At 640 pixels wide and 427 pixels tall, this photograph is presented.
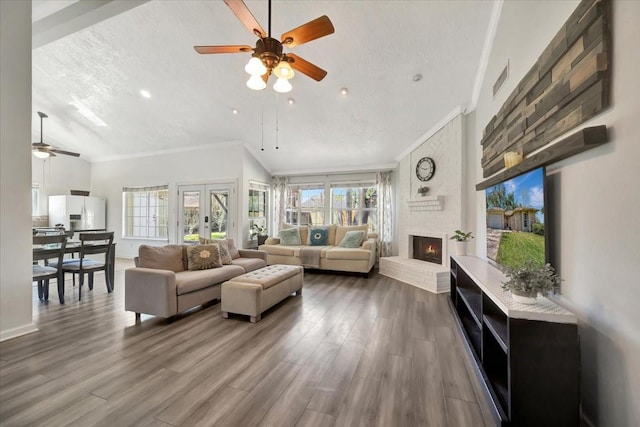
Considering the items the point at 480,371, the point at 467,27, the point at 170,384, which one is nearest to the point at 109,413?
the point at 170,384

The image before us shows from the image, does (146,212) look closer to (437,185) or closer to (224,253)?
(224,253)

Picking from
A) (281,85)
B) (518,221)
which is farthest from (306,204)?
(518,221)

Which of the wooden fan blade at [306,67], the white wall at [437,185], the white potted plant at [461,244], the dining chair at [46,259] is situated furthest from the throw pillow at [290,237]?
the wooden fan blade at [306,67]

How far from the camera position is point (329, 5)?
2.79 metres

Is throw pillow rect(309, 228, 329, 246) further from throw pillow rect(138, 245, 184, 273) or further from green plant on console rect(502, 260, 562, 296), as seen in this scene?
green plant on console rect(502, 260, 562, 296)

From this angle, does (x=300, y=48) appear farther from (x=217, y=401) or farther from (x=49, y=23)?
(x=217, y=401)

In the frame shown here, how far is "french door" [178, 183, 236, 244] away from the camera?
20.2 ft

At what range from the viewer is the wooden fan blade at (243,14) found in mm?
1856

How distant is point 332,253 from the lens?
17.5 ft

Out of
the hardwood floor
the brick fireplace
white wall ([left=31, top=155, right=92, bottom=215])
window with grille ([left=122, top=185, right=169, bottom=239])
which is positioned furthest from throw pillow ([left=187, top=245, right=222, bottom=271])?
white wall ([left=31, top=155, right=92, bottom=215])

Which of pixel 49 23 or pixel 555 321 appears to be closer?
pixel 555 321

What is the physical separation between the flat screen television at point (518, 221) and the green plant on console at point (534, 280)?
289 millimetres

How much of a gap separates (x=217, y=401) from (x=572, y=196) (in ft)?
8.29

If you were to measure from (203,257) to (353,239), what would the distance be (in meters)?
3.14
